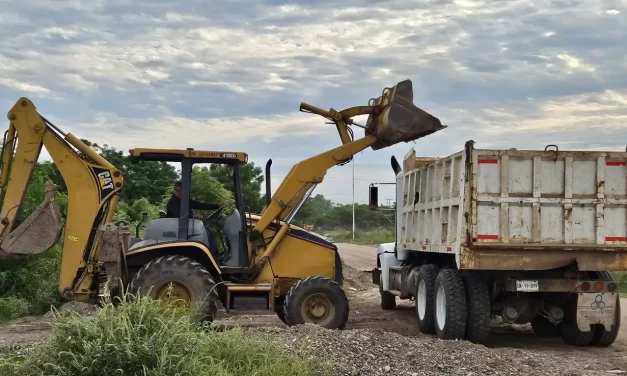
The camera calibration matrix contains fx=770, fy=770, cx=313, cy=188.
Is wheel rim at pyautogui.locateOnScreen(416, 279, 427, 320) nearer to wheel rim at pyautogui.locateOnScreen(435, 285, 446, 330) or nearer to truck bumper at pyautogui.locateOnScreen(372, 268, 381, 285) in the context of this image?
wheel rim at pyautogui.locateOnScreen(435, 285, 446, 330)

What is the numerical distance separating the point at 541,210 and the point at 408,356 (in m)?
3.22

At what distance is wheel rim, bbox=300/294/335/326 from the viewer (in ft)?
35.1

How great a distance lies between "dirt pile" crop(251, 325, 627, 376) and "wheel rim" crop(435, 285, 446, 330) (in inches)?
74.8

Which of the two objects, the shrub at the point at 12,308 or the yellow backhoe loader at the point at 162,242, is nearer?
the yellow backhoe loader at the point at 162,242

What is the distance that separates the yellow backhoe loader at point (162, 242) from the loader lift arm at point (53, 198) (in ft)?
0.05

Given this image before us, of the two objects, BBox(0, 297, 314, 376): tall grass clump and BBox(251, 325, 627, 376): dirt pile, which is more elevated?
BBox(0, 297, 314, 376): tall grass clump

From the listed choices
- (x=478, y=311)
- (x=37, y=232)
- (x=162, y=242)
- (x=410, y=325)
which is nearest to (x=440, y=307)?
(x=478, y=311)

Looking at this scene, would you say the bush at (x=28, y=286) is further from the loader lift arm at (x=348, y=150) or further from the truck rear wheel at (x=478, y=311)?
the truck rear wheel at (x=478, y=311)

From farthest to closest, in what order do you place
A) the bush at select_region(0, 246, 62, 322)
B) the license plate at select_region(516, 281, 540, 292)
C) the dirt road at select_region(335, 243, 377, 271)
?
the dirt road at select_region(335, 243, 377, 271), the bush at select_region(0, 246, 62, 322), the license plate at select_region(516, 281, 540, 292)

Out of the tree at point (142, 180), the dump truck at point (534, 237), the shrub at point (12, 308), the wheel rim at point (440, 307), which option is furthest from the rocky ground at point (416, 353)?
the tree at point (142, 180)

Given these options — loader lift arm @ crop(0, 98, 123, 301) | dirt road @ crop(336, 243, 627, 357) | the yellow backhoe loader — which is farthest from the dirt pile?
loader lift arm @ crop(0, 98, 123, 301)

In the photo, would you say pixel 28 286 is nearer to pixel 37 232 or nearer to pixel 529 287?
pixel 37 232

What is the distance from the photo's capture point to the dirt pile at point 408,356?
748 cm

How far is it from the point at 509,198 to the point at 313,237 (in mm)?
3066
